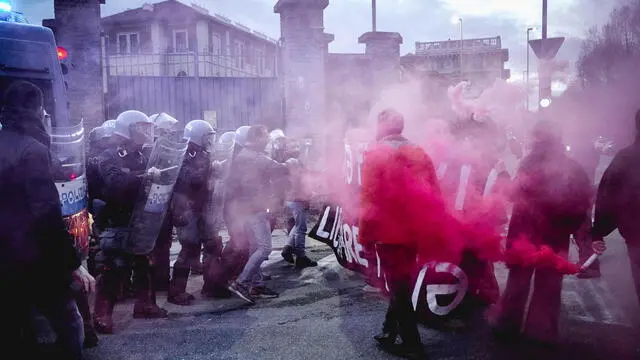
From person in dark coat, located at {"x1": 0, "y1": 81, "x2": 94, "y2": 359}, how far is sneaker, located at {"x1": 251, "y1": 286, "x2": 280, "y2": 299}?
3.03 m

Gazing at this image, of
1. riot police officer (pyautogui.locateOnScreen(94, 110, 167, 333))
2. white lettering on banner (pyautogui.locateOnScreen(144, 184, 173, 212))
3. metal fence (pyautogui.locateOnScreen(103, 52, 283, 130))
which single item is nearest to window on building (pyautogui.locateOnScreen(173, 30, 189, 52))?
metal fence (pyautogui.locateOnScreen(103, 52, 283, 130))

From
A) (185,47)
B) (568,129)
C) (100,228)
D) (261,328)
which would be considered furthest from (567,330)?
(185,47)

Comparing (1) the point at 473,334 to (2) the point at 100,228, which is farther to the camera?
(2) the point at 100,228

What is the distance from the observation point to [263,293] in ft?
20.2

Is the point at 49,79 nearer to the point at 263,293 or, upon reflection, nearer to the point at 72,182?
the point at 72,182

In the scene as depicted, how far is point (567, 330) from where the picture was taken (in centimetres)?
468

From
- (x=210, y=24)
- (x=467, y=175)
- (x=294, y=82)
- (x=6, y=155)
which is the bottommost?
(x=467, y=175)

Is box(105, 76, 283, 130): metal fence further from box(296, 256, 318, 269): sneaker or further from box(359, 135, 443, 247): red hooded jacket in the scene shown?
box(359, 135, 443, 247): red hooded jacket

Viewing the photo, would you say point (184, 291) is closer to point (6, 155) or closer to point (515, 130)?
point (6, 155)

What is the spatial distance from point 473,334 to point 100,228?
148 inches

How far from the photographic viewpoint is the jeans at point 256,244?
5.93 m

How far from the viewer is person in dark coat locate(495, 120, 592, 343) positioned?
14.6 ft

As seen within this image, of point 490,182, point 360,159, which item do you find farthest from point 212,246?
point 490,182

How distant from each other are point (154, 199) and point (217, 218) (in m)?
1.27
